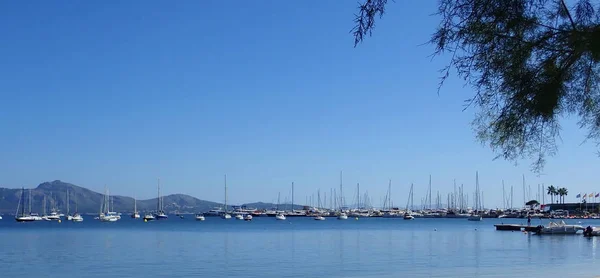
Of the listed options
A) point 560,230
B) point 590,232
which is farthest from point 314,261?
point 560,230

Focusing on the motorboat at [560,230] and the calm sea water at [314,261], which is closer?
the calm sea water at [314,261]

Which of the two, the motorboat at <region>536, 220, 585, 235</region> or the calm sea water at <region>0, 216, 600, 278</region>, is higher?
the motorboat at <region>536, 220, 585, 235</region>

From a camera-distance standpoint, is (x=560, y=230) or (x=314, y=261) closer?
(x=314, y=261)

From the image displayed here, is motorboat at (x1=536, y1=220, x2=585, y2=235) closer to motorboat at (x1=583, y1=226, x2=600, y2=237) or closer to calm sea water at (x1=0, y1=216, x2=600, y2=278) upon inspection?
motorboat at (x1=583, y1=226, x2=600, y2=237)

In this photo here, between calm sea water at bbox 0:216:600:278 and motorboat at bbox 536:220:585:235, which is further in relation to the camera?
motorboat at bbox 536:220:585:235

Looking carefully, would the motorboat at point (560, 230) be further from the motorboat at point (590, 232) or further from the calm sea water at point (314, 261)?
the calm sea water at point (314, 261)

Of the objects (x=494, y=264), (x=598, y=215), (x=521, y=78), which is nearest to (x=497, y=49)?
(x=521, y=78)

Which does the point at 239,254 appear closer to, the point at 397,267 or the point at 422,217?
the point at 397,267

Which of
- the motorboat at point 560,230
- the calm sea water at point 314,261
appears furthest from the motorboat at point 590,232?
the calm sea water at point 314,261

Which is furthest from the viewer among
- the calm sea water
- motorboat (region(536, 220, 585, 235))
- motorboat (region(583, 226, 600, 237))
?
motorboat (region(536, 220, 585, 235))

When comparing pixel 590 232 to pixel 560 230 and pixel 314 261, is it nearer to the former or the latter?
pixel 560 230

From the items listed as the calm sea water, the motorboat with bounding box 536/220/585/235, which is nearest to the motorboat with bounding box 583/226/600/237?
the motorboat with bounding box 536/220/585/235

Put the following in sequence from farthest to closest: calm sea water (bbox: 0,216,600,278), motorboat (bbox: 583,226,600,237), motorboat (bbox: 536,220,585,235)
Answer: motorboat (bbox: 536,220,585,235) < motorboat (bbox: 583,226,600,237) < calm sea water (bbox: 0,216,600,278)

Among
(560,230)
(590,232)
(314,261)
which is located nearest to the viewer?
(314,261)
